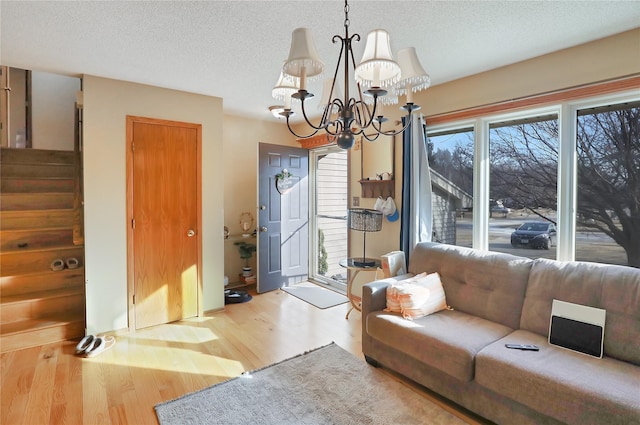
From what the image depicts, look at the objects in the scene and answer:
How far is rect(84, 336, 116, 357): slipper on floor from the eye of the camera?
2691mm

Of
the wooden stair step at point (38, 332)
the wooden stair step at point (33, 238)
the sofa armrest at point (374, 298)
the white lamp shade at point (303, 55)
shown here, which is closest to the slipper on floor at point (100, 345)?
the wooden stair step at point (38, 332)

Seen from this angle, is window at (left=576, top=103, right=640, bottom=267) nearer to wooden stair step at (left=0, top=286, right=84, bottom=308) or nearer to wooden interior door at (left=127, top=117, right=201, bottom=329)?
wooden interior door at (left=127, top=117, right=201, bottom=329)

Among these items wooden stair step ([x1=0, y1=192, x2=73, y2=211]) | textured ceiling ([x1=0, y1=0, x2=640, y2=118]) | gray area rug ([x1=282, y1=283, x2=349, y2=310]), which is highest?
textured ceiling ([x1=0, y1=0, x2=640, y2=118])

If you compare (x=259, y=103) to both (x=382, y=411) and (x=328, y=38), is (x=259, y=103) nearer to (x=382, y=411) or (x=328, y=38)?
(x=328, y=38)

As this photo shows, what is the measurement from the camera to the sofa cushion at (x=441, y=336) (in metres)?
1.92

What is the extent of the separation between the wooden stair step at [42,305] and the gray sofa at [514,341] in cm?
282

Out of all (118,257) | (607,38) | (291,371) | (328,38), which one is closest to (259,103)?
(328,38)

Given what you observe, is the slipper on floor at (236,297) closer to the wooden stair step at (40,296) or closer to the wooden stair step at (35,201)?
the wooden stair step at (40,296)

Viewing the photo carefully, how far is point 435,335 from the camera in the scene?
207 centimetres

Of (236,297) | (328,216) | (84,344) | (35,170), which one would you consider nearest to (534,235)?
(328,216)

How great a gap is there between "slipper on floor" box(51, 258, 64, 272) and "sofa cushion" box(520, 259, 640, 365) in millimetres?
4111

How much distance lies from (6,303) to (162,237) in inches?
54.9

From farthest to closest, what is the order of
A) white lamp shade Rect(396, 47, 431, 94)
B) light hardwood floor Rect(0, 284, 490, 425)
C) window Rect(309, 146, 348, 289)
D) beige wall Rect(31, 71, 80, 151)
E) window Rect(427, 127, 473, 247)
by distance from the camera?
1. window Rect(309, 146, 348, 289)
2. beige wall Rect(31, 71, 80, 151)
3. window Rect(427, 127, 473, 247)
4. light hardwood floor Rect(0, 284, 490, 425)
5. white lamp shade Rect(396, 47, 431, 94)

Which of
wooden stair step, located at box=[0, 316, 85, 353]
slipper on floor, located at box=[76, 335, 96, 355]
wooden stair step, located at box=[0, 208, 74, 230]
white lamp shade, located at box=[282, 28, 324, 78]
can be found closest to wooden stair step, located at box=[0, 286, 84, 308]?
wooden stair step, located at box=[0, 316, 85, 353]
